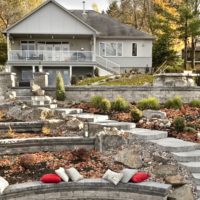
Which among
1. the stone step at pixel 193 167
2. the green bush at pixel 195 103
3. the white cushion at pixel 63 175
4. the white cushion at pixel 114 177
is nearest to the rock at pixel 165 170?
the stone step at pixel 193 167

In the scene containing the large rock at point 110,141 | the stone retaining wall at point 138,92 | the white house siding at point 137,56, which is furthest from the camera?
the white house siding at point 137,56

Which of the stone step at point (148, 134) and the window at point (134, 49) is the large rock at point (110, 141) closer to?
the stone step at point (148, 134)

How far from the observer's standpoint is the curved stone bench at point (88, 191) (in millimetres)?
6715

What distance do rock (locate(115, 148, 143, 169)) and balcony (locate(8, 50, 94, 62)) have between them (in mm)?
22039

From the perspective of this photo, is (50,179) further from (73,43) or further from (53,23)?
(73,43)

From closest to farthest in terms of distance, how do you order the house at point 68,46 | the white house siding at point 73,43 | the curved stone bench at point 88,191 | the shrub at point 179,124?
1. the curved stone bench at point 88,191
2. the shrub at point 179,124
3. the house at point 68,46
4. the white house siding at point 73,43

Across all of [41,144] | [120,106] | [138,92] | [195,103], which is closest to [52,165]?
[41,144]

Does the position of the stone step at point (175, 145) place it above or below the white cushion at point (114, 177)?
above

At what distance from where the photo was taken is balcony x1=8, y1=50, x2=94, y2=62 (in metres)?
29.8

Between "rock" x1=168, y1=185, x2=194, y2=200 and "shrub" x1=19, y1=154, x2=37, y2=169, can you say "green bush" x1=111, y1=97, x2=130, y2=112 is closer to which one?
"shrub" x1=19, y1=154, x2=37, y2=169

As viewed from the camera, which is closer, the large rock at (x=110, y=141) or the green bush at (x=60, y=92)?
the large rock at (x=110, y=141)

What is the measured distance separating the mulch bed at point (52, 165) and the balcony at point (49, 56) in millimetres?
21486

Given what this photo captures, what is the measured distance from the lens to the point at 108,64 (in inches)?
1208

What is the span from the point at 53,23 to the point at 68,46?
2.58 metres
